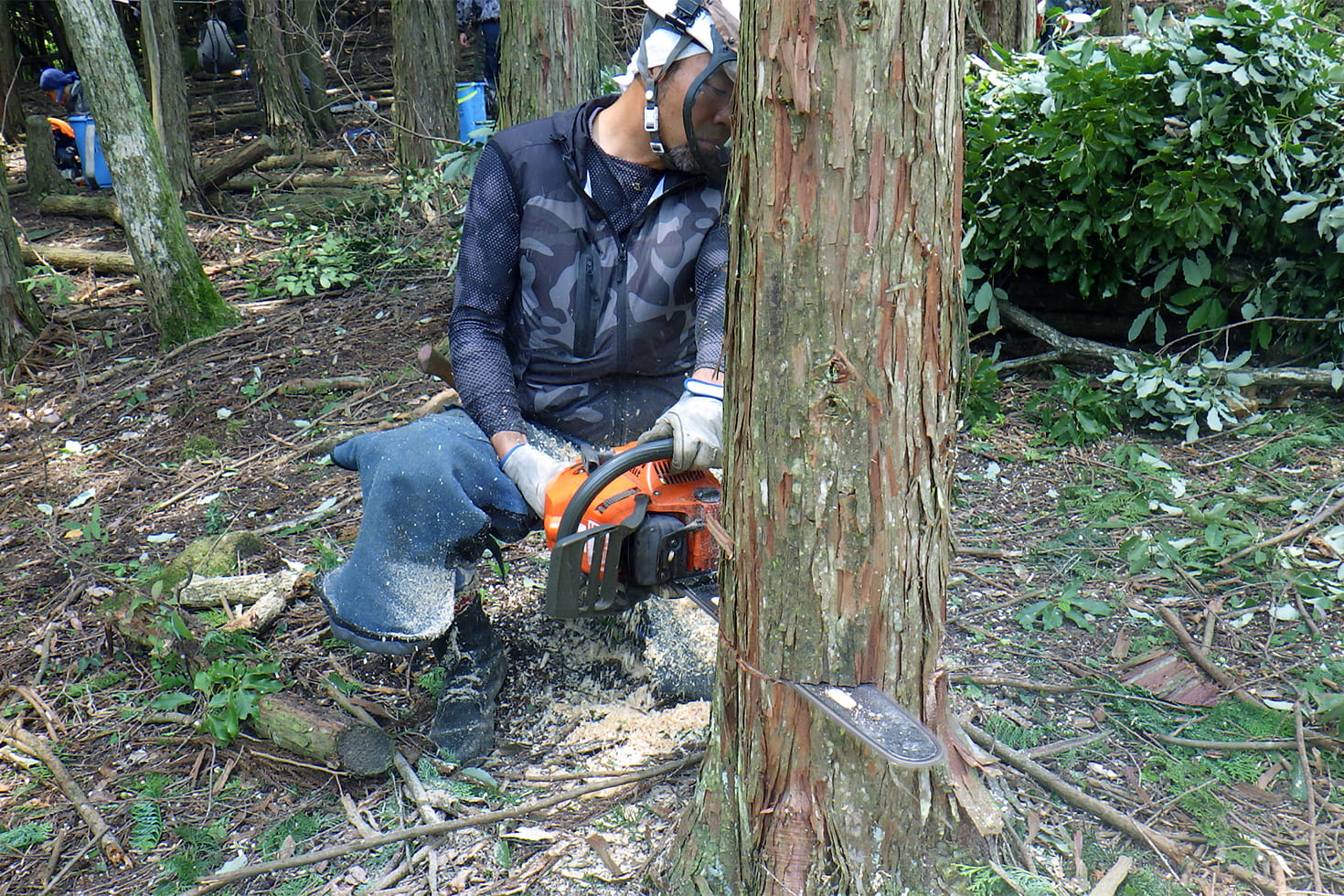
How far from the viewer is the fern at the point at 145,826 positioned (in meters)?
2.21

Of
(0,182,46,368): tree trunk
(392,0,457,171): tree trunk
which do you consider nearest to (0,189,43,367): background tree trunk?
(0,182,46,368): tree trunk

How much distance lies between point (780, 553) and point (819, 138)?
64 centimetres

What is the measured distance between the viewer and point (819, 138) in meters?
1.39

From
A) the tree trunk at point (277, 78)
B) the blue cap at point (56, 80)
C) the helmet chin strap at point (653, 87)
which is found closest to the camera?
the helmet chin strap at point (653, 87)

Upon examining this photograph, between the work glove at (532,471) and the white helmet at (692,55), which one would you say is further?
→ the work glove at (532,471)

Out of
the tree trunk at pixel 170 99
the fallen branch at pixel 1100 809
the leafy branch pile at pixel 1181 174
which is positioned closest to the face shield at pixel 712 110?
the fallen branch at pixel 1100 809

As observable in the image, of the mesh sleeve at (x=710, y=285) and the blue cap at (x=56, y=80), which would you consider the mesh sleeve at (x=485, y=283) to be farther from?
the blue cap at (x=56, y=80)

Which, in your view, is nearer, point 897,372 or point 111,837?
point 897,372

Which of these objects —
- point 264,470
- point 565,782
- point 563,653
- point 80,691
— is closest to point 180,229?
point 264,470

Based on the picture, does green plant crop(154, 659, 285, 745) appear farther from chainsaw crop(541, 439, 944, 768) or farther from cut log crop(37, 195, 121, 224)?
cut log crop(37, 195, 121, 224)

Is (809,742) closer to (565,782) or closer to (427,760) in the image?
(565,782)

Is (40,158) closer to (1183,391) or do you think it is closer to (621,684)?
(621,684)

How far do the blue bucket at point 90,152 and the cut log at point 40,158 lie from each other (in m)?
0.31

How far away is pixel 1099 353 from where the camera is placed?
4.18 metres
